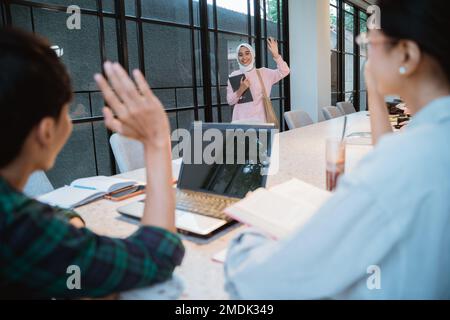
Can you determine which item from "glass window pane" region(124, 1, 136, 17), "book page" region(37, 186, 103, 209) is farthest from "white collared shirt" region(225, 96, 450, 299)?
"glass window pane" region(124, 1, 136, 17)

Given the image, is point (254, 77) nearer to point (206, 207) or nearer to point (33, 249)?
point (206, 207)

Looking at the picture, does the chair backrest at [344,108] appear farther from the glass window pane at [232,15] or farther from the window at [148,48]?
the glass window pane at [232,15]

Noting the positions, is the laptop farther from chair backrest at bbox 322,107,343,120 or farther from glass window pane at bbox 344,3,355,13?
glass window pane at bbox 344,3,355,13

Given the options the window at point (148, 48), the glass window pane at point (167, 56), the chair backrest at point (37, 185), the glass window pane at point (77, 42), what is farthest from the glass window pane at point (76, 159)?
the chair backrest at point (37, 185)

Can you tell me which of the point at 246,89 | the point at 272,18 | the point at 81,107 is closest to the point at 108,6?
the point at 81,107

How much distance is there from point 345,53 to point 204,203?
7430mm

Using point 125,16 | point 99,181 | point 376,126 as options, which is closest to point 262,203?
point 376,126

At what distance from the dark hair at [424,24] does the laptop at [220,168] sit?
0.58 meters

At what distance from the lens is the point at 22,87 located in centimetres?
58

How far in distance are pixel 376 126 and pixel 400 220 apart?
86cm

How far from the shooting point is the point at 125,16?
3141 mm

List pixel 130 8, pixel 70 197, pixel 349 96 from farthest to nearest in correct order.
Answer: pixel 349 96 → pixel 130 8 → pixel 70 197

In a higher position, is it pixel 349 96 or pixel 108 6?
pixel 108 6

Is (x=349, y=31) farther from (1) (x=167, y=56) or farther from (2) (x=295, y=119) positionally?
(1) (x=167, y=56)
